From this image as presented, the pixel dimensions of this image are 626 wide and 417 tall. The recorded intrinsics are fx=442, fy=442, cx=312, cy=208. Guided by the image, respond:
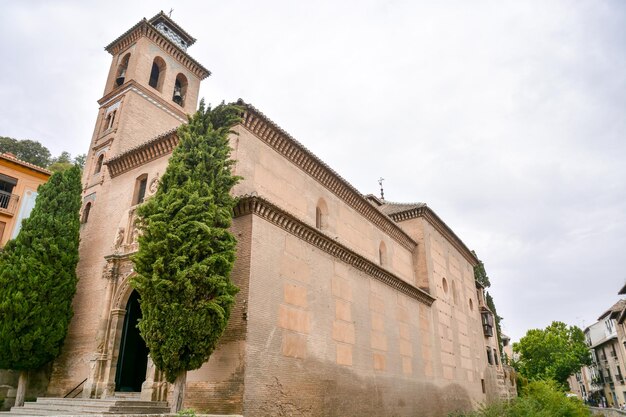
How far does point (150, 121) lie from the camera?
55.0 ft

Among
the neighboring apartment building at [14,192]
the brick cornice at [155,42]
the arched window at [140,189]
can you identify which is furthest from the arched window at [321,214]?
the neighboring apartment building at [14,192]

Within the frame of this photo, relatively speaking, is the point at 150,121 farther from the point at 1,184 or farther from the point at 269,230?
the point at 269,230

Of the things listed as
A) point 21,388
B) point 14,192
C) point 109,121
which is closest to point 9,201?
point 14,192

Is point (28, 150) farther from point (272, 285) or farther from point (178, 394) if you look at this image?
point (178, 394)

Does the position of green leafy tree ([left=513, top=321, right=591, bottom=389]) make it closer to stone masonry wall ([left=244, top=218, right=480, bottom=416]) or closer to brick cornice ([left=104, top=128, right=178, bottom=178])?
stone masonry wall ([left=244, top=218, right=480, bottom=416])

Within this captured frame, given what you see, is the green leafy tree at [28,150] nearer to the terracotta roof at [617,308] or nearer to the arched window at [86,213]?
the arched window at [86,213]

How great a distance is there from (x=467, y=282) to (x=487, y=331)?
3105mm

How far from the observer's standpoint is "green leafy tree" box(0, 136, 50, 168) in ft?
109

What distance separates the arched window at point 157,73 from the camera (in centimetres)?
1830

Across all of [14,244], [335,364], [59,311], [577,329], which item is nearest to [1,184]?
[14,244]

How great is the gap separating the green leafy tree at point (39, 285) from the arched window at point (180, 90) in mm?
7561

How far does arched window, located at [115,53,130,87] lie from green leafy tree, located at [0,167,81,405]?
6.84m

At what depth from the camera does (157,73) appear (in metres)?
18.7

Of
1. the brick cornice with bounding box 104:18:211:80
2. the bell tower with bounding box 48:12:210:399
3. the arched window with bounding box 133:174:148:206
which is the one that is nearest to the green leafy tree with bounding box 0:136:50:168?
the brick cornice with bounding box 104:18:211:80
